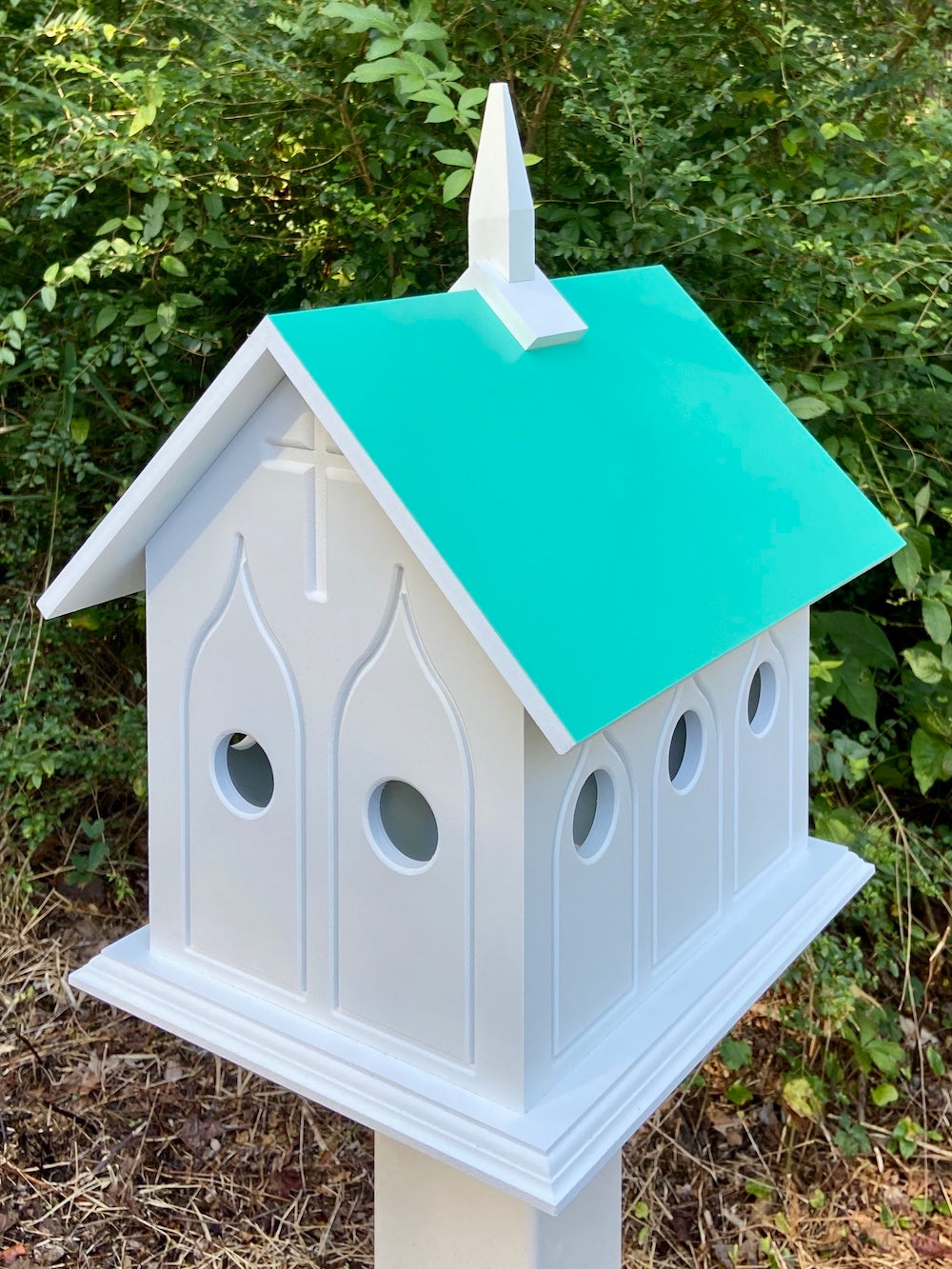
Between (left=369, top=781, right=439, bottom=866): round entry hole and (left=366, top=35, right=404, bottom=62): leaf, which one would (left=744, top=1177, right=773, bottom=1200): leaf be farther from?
(left=366, top=35, right=404, bottom=62): leaf

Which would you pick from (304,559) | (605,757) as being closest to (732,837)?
(605,757)

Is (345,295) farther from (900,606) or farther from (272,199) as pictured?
(900,606)

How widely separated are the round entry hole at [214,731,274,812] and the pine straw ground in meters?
0.98

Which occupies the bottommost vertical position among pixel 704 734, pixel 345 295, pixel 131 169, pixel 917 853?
pixel 917 853

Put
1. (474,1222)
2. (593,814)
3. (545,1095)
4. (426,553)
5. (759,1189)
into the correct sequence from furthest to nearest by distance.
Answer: (759,1189) < (474,1222) < (593,814) < (545,1095) < (426,553)

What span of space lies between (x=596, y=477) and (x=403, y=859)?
0.32 metres

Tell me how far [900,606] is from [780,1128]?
88 cm

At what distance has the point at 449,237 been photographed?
5.62ft

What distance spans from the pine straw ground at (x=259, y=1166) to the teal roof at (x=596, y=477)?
112 centimetres

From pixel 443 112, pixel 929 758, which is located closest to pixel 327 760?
pixel 443 112

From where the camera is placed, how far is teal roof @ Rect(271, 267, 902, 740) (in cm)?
85

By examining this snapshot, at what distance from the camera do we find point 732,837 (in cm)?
122

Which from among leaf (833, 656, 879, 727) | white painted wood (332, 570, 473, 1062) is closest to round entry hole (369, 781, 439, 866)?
white painted wood (332, 570, 473, 1062)

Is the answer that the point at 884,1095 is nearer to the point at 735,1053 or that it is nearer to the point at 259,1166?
the point at 735,1053
